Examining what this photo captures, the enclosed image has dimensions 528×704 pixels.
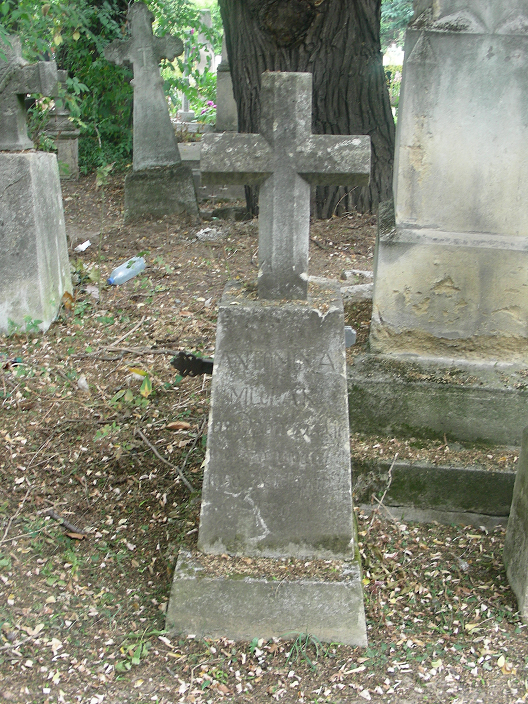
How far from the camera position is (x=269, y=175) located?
2.55 meters

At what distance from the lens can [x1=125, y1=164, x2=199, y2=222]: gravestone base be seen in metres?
7.77

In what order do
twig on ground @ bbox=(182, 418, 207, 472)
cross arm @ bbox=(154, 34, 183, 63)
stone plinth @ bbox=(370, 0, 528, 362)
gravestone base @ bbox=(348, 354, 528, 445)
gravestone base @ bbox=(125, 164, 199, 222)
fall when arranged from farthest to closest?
cross arm @ bbox=(154, 34, 183, 63)
gravestone base @ bbox=(125, 164, 199, 222)
twig on ground @ bbox=(182, 418, 207, 472)
gravestone base @ bbox=(348, 354, 528, 445)
stone plinth @ bbox=(370, 0, 528, 362)

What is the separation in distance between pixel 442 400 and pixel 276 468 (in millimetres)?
1122

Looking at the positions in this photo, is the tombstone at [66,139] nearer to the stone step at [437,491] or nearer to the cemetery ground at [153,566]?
the cemetery ground at [153,566]

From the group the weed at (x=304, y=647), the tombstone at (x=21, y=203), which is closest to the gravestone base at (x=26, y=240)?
the tombstone at (x=21, y=203)

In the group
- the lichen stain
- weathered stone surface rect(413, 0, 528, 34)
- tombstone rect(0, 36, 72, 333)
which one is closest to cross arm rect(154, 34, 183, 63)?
tombstone rect(0, 36, 72, 333)

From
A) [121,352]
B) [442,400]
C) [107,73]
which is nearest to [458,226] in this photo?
[442,400]

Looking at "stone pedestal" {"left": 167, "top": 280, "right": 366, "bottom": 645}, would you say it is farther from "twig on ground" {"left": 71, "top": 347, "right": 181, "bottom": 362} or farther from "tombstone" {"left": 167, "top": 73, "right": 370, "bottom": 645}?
"twig on ground" {"left": 71, "top": 347, "right": 181, "bottom": 362}

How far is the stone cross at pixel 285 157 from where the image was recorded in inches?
97.9

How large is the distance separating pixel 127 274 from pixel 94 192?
4.15 meters

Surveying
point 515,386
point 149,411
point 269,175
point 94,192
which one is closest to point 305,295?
point 269,175

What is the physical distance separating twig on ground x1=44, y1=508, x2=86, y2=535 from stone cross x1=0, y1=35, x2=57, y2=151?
281cm

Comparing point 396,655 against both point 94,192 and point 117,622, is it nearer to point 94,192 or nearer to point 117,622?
point 117,622

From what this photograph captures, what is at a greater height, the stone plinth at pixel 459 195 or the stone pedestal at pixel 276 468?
the stone plinth at pixel 459 195
